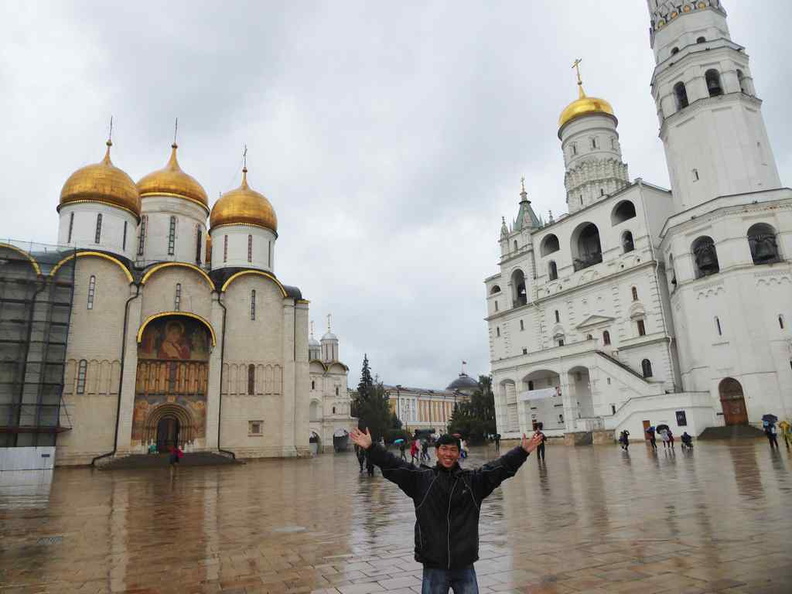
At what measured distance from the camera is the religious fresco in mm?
28656

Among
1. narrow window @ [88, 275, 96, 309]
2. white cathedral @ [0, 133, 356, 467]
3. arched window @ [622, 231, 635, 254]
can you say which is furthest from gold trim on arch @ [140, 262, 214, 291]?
arched window @ [622, 231, 635, 254]

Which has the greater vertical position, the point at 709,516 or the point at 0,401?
the point at 0,401

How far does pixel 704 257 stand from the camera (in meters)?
31.0

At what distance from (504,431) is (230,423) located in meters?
20.6

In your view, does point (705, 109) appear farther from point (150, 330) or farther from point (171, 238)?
point (150, 330)

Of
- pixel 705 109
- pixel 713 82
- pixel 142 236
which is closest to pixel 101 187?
pixel 142 236

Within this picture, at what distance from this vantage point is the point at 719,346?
2867cm

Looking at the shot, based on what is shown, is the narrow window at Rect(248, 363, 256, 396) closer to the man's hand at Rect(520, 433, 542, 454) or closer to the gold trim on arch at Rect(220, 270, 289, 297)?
the gold trim on arch at Rect(220, 270, 289, 297)

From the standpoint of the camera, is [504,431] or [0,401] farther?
[504,431]

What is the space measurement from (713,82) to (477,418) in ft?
A: 99.3

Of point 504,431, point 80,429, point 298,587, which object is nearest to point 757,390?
point 504,431

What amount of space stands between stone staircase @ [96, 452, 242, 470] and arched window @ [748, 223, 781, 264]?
29750mm

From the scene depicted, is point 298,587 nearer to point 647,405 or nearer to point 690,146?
point 647,405

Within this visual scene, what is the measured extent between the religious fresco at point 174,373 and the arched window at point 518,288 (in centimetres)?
2607
